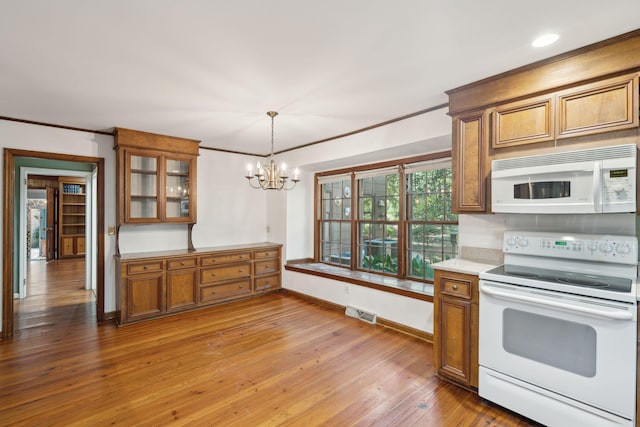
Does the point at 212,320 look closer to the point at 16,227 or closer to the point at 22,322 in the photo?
the point at 22,322

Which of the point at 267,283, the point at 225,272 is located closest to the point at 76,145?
the point at 225,272

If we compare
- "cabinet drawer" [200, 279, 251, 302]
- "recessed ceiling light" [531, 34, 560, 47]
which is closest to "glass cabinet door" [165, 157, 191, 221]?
"cabinet drawer" [200, 279, 251, 302]

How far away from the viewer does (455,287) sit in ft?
8.05

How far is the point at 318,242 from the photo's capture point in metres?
5.32

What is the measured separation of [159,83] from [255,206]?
10.2 ft

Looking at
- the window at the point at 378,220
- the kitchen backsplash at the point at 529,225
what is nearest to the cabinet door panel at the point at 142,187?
the window at the point at 378,220

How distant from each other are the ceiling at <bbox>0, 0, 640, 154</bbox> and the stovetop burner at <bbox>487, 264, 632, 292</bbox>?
150cm

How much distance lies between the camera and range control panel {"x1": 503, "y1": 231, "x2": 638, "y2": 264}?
6.50 feet

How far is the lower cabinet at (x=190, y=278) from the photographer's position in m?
3.83

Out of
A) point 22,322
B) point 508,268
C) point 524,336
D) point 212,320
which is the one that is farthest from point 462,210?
point 22,322

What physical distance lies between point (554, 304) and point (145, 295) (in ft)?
13.7

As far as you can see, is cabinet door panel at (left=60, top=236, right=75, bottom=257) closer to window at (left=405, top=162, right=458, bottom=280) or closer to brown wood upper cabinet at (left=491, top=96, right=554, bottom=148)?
window at (left=405, top=162, right=458, bottom=280)

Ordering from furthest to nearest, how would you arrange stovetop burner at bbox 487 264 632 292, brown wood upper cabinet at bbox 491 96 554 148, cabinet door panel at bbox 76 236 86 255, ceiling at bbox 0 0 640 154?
1. cabinet door panel at bbox 76 236 86 255
2. brown wood upper cabinet at bbox 491 96 554 148
3. stovetop burner at bbox 487 264 632 292
4. ceiling at bbox 0 0 640 154

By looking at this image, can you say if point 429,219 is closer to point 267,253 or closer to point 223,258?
point 267,253
